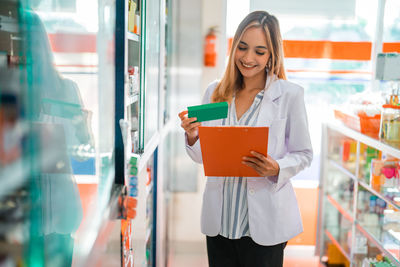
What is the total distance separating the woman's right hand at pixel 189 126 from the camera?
6.53 ft

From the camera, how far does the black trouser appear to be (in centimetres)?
211

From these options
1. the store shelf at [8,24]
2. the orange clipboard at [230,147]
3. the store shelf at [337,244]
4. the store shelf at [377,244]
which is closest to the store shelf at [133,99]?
the orange clipboard at [230,147]

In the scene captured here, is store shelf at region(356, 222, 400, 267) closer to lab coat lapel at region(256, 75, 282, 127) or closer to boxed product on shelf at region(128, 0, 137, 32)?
lab coat lapel at region(256, 75, 282, 127)

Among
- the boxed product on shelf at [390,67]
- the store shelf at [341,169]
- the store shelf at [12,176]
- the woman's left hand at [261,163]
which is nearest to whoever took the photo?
the store shelf at [12,176]

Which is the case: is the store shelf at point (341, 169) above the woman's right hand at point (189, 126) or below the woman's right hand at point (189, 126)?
below

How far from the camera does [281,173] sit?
2.04m

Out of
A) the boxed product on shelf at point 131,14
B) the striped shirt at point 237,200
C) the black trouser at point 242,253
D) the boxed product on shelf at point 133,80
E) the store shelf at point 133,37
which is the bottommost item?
the black trouser at point 242,253

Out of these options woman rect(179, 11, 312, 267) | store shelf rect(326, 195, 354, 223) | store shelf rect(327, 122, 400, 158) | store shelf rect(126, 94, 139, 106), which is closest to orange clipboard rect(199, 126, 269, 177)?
woman rect(179, 11, 312, 267)

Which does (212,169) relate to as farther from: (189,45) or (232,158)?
(189,45)

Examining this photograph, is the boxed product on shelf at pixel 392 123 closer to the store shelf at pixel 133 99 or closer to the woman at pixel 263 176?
the woman at pixel 263 176

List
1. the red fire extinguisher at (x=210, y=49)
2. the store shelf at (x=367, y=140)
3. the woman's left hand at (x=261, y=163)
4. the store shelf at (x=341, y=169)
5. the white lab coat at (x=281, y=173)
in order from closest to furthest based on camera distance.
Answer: the woman's left hand at (x=261, y=163), the white lab coat at (x=281, y=173), the store shelf at (x=367, y=140), the store shelf at (x=341, y=169), the red fire extinguisher at (x=210, y=49)

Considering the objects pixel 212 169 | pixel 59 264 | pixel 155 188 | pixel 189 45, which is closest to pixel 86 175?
pixel 59 264

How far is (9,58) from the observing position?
22.5 inches

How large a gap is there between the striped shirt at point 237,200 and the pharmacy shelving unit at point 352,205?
43.6 inches
